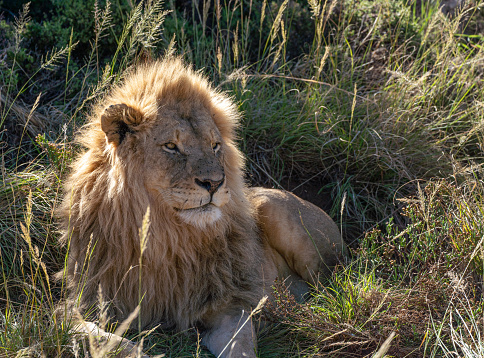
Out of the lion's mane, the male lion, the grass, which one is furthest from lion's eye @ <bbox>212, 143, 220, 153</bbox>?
the grass

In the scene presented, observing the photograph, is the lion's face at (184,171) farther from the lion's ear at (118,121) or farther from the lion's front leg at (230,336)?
the lion's front leg at (230,336)

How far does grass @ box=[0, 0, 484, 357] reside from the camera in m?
3.41

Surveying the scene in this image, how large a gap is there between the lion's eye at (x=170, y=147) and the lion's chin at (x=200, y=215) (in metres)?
0.33

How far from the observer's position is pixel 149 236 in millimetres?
3305

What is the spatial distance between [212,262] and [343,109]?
246 cm

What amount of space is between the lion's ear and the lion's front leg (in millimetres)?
1171

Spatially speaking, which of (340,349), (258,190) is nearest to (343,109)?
(258,190)

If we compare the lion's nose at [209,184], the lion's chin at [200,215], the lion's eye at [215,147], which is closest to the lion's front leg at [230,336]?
the lion's chin at [200,215]

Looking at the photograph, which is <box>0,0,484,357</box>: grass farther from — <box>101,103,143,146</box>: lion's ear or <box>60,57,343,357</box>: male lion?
<box>101,103,143,146</box>: lion's ear

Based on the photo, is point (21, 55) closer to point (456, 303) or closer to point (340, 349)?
point (340, 349)

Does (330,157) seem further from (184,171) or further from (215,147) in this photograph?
(184,171)

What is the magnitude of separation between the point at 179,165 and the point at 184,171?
0.17 ft

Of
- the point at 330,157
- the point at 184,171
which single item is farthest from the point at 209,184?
the point at 330,157

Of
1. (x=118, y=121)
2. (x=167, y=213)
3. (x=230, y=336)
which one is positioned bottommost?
(x=230, y=336)
